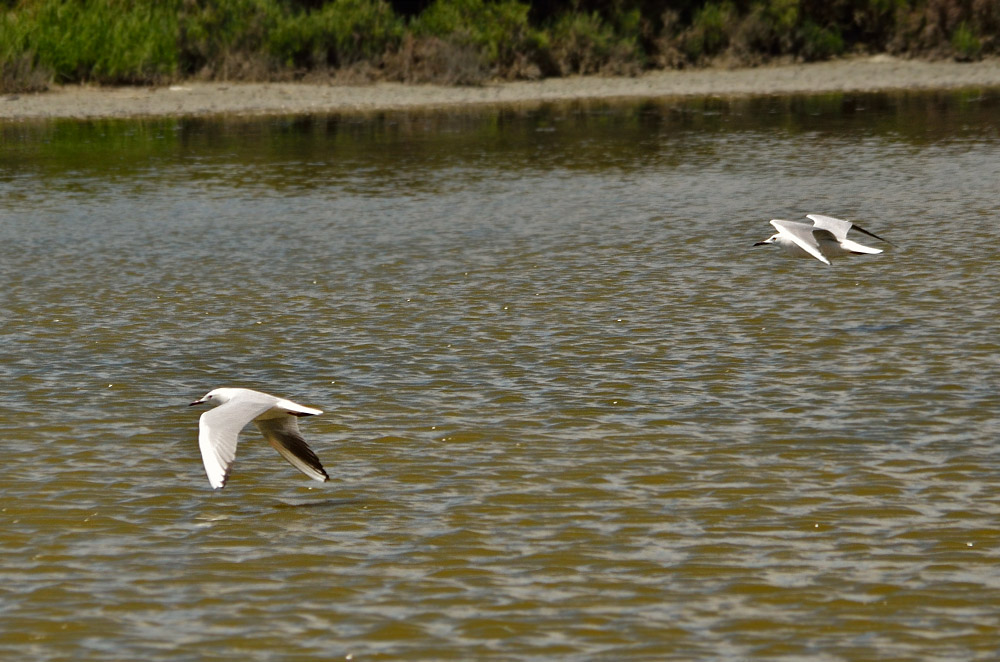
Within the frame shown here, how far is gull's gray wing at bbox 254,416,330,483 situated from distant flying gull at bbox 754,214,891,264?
15.5 ft

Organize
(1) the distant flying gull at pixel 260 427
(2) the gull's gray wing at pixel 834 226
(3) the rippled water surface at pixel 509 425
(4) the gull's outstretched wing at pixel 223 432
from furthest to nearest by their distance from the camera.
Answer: (2) the gull's gray wing at pixel 834 226
(1) the distant flying gull at pixel 260 427
(4) the gull's outstretched wing at pixel 223 432
(3) the rippled water surface at pixel 509 425

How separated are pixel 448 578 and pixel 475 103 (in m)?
24.7

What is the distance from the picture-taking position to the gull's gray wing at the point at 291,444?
721cm

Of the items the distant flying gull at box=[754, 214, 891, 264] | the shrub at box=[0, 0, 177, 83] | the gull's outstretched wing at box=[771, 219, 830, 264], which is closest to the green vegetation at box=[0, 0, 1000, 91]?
the shrub at box=[0, 0, 177, 83]

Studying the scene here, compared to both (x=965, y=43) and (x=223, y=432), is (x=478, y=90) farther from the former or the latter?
(x=223, y=432)

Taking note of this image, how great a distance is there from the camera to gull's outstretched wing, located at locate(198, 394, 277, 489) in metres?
6.69

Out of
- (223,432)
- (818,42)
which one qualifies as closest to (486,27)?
(818,42)

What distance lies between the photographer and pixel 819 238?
472 inches

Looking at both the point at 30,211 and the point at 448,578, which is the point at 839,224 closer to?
the point at 448,578

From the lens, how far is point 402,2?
1432 inches

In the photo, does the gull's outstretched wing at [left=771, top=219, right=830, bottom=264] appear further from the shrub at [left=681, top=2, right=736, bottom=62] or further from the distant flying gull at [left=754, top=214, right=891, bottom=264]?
the shrub at [left=681, top=2, right=736, bottom=62]

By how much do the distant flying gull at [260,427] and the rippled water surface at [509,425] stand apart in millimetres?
271

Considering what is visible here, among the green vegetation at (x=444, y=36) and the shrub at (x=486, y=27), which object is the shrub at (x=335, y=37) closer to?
the green vegetation at (x=444, y=36)

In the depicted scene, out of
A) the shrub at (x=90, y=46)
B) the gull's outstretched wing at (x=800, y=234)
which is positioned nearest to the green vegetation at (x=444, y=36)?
the shrub at (x=90, y=46)
